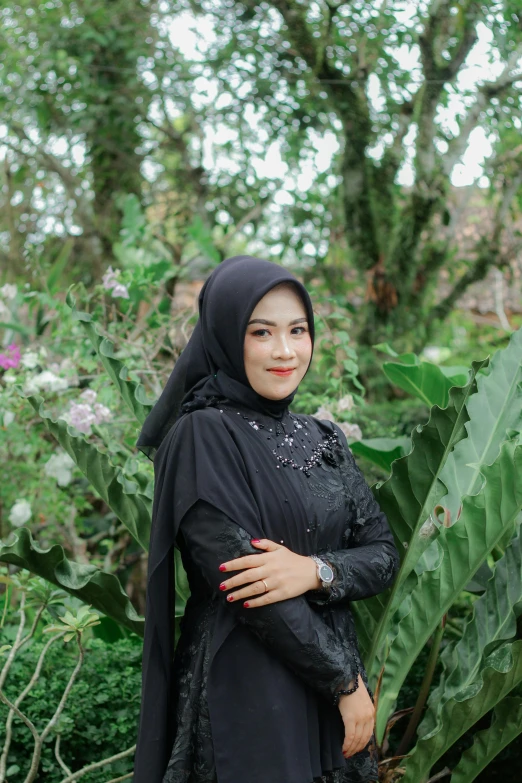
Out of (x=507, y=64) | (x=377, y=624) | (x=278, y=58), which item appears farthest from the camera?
(x=278, y=58)

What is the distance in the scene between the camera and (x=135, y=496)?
7.50 feet

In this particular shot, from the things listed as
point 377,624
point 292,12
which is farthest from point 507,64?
point 377,624

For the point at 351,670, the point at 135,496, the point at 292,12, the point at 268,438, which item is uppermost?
the point at 292,12

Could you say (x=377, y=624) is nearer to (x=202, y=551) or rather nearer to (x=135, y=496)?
(x=135, y=496)

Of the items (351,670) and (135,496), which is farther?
(135,496)

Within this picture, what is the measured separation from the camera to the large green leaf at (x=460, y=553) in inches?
75.1

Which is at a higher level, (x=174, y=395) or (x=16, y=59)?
(x=16, y=59)

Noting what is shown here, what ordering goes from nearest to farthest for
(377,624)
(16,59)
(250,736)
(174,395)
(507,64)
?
(250,736) → (174,395) → (377,624) → (507,64) → (16,59)

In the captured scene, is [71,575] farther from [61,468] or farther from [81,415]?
[61,468]

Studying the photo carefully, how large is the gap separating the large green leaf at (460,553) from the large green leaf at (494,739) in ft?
0.72

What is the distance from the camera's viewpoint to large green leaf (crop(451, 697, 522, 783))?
6.70 ft

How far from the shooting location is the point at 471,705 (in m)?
1.94

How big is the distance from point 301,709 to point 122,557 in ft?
7.60

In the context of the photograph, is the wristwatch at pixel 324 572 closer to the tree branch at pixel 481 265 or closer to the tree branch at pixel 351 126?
the tree branch at pixel 351 126
